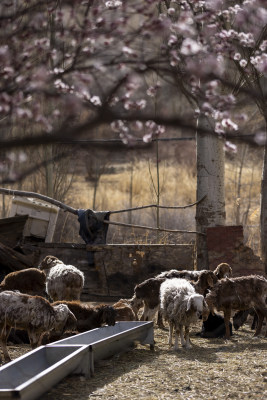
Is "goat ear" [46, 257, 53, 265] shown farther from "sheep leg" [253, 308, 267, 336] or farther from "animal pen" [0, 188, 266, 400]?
"sheep leg" [253, 308, 267, 336]

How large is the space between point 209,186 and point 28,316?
6.91 m

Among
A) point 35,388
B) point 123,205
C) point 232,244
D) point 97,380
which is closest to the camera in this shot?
point 35,388

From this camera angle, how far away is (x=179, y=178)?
3334 cm

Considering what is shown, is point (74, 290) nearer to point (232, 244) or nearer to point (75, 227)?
point (232, 244)

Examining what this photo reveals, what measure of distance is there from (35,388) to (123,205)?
2326cm

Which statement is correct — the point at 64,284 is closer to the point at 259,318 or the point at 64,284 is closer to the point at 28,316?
the point at 28,316

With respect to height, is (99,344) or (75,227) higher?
(75,227)

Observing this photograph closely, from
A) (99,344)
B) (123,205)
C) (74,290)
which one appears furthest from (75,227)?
(99,344)

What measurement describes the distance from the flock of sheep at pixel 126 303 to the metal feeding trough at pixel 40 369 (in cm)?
97

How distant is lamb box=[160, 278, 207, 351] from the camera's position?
31.3ft

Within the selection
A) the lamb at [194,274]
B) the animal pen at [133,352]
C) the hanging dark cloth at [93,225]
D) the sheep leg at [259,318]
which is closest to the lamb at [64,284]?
the lamb at [194,274]

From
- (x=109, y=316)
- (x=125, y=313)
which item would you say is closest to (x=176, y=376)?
(x=109, y=316)

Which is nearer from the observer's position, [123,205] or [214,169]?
[214,169]

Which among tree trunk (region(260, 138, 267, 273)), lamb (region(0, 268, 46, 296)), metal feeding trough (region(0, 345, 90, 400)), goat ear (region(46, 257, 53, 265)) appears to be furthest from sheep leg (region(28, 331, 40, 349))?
tree trunk (region(260, 138, 267, 273))
